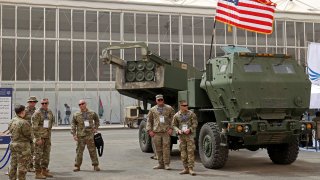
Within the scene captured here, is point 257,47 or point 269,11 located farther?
point 257,47

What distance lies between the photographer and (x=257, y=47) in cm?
3878

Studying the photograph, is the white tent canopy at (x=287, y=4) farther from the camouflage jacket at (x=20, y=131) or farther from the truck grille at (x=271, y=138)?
the camouflage jacket at (x=20, y=131)

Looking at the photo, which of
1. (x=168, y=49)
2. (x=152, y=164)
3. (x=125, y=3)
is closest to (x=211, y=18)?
(x=168, y=49)

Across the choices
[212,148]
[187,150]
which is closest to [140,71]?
[212,148]

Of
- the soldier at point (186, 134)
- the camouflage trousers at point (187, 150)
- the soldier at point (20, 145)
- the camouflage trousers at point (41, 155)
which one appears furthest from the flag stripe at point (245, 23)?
the soldier at point (20, 145)

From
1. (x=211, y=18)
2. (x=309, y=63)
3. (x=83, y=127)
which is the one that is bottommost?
(x=83, y=127)

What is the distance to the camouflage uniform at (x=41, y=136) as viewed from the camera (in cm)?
948

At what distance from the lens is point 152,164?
37.8 feet

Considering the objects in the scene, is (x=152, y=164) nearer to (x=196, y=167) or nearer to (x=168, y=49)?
(x=196, y=167)

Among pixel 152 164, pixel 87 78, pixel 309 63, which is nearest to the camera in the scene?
pixel 152 164

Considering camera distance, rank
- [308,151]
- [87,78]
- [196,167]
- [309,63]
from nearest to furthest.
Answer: [196,167], [308,151], [309,63], [87,78]

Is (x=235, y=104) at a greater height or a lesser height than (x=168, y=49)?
lesser

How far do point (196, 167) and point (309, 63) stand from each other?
850cm

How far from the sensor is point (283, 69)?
10.7 m
